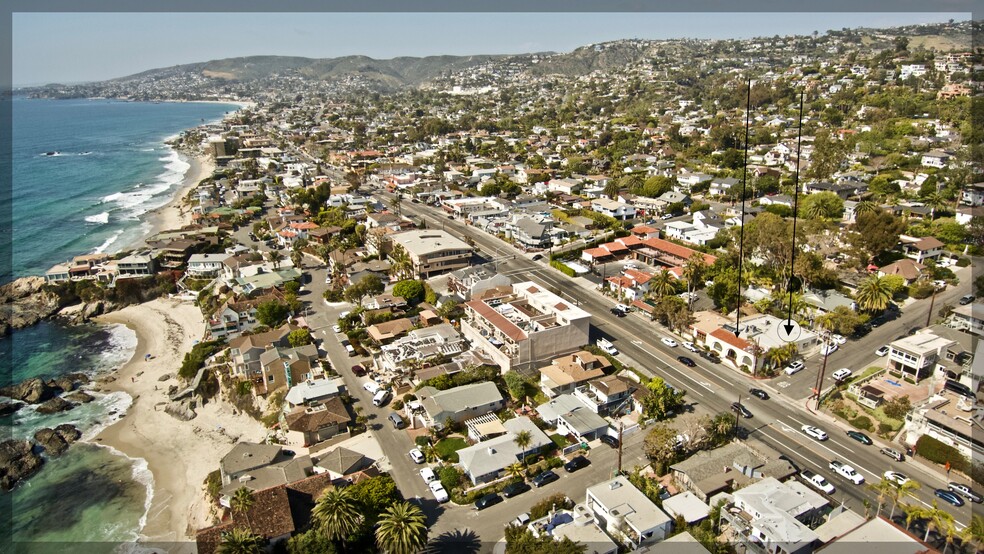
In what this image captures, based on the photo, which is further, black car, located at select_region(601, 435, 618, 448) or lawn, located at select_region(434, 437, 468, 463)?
black car, located at select_region(601, 435, 618, 448)

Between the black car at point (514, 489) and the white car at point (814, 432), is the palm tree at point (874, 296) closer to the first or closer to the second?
the white car at point (814, 432)

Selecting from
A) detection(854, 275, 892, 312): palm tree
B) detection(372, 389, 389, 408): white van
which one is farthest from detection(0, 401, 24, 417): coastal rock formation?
detection(854, 275, 892, 312): palm tree

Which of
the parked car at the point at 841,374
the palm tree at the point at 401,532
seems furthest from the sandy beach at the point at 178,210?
the parked car at the point at 841,374

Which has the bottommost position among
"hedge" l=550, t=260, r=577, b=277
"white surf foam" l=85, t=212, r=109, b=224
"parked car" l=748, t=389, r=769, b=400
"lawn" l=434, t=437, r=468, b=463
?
"lawn" l=434, t=437, r=468, b=463

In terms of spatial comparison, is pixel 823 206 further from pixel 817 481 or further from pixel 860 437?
pixel 817 481

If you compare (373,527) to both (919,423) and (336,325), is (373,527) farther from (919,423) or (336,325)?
(919,423)

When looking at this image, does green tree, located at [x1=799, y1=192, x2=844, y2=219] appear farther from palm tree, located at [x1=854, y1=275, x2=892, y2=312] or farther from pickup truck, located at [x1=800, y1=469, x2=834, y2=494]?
pickup truck, located at [x1=800, y1=469, x2=834, y2=494]
